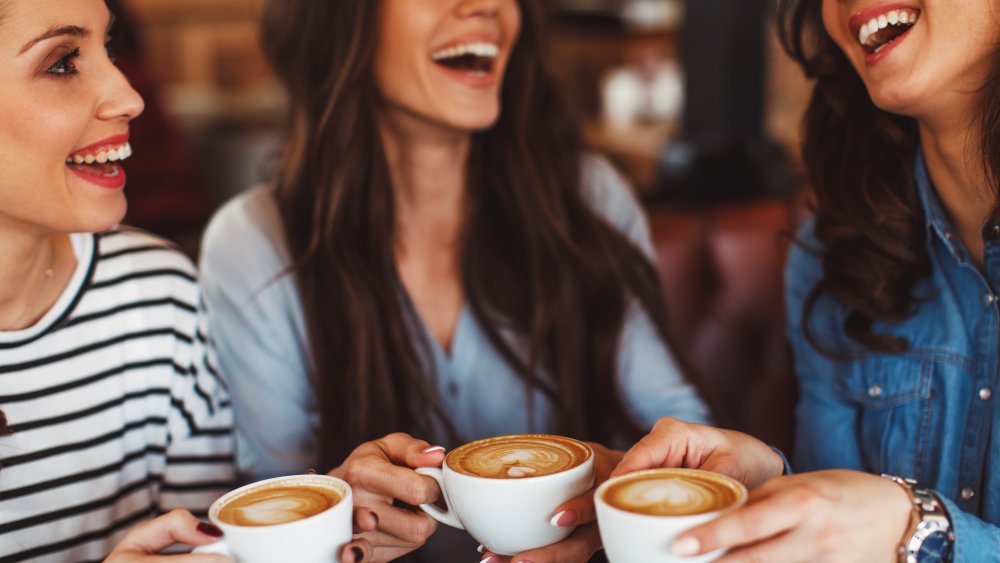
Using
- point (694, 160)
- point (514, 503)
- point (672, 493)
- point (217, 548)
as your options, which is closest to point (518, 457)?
point (514, 503)

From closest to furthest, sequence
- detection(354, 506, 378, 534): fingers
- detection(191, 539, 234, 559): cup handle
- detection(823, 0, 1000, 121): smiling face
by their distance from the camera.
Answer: detection(191, 539, 234, 559): cup handle → detection(354, 506, 378, 534): fingers → detection(823, 0, 1000, 121): smiling face

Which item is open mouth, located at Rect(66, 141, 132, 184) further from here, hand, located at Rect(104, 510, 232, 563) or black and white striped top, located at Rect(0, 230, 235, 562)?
hand, located at Rect(104, 510, 232, 563)

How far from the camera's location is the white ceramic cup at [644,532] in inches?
29.4

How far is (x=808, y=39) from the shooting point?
1377 millimetres

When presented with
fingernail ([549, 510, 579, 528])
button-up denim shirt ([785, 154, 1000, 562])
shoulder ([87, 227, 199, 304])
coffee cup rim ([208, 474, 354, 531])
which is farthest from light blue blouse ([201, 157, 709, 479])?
fingernail ([549, 510, 579, 528])

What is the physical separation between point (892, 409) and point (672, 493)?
642mm

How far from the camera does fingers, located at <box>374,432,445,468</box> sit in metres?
0.99

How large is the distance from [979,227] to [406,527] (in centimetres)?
79

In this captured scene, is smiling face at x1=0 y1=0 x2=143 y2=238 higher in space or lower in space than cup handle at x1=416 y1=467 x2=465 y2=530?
higher

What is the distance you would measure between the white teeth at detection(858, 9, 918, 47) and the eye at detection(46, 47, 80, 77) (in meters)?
0.91

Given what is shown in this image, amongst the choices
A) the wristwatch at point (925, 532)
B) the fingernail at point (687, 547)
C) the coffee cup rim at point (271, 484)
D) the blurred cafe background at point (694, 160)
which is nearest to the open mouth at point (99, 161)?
the blurred cafe background at point (694, 160)

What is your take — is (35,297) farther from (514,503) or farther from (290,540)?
(514,503)

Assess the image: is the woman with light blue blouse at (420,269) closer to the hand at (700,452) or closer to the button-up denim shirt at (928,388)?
the button-up denim shirt at (928,388)

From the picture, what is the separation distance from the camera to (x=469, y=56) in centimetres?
167
